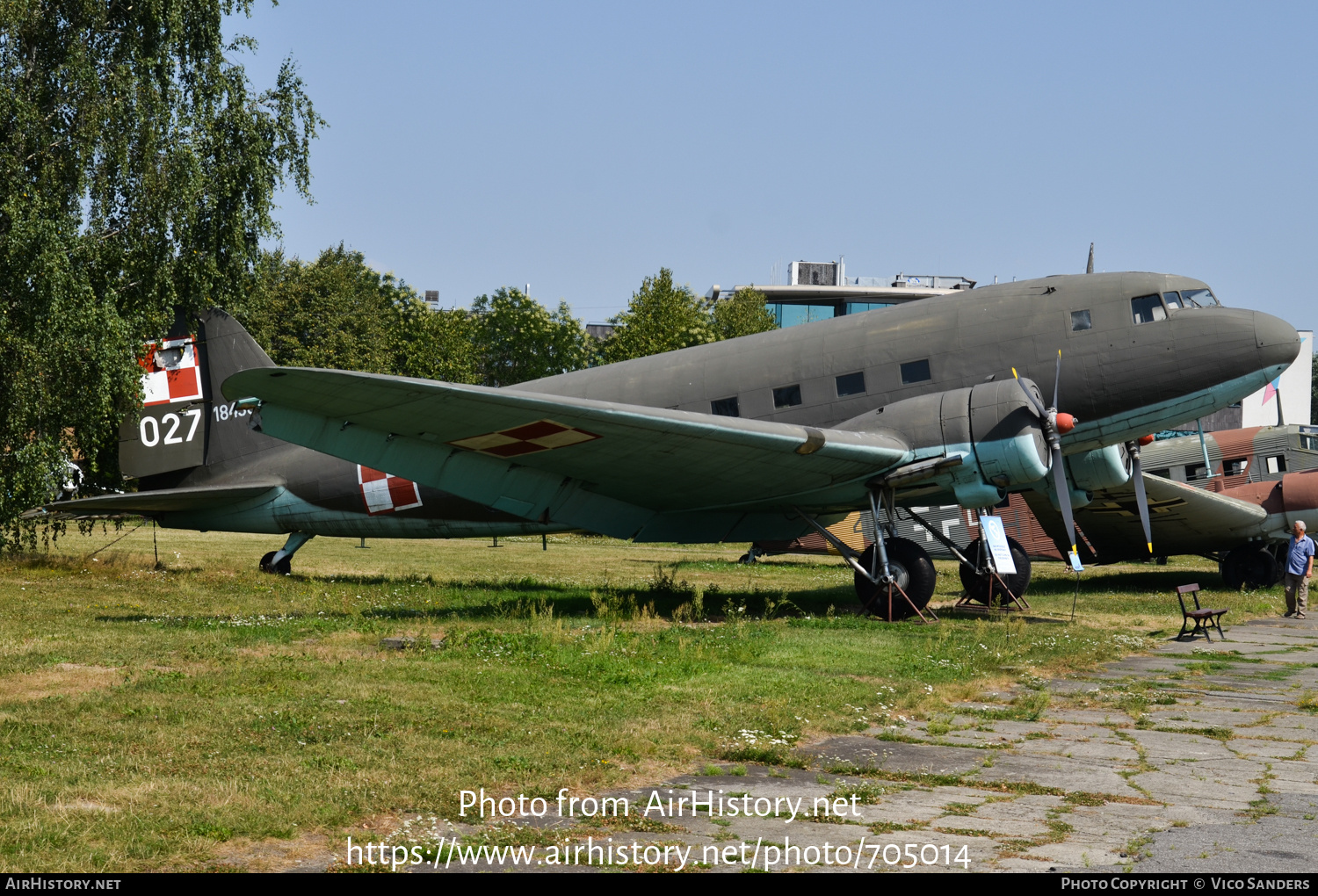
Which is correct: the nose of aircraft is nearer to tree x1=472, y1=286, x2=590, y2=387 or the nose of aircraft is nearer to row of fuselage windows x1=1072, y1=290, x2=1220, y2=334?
row of fuselage windows x1=1072, y1=290, x2=1220, y2=334

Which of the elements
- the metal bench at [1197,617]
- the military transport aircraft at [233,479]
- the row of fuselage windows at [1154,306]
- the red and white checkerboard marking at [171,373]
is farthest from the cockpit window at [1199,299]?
the red and white checkerboard marking at [171,373]

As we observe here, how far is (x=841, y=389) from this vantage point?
15.9 meters

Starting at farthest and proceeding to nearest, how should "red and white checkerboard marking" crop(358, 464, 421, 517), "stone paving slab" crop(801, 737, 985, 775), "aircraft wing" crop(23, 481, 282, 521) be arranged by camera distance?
1. "red and white checkerboard marking" crop(358, 464, 421, 517)
2. "aircraft wing" crop(23, 481, 282, 521)
3. "stone paving slab" crop(801, 737, 985, 775)

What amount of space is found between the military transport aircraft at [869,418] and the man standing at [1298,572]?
3204mm

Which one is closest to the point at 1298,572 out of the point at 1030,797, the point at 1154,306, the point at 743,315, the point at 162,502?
the point at 1154,306

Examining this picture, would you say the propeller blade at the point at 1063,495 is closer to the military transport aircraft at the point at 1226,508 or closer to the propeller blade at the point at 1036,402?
the propeller blade at the point at 1036,402

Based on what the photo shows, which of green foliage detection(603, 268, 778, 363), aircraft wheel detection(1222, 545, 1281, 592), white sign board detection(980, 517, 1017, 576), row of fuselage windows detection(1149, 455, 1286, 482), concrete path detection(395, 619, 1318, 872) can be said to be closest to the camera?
concrete path detection(395, 619, 1318, 872)

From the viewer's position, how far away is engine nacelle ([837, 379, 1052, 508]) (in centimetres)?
1415

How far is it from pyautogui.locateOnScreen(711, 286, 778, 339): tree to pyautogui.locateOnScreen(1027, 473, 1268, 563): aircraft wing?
120 feet

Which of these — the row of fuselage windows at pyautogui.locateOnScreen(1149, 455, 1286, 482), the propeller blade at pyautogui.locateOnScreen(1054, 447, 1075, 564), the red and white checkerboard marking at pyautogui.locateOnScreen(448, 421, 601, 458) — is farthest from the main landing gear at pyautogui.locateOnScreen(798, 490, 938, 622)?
the row of fuselage windows at pyautogui.locateOnScreen(1149, 455, 1286, 482)

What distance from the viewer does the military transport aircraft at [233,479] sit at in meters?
18.6
